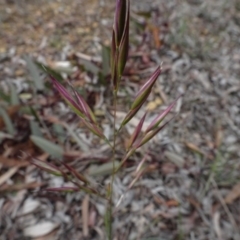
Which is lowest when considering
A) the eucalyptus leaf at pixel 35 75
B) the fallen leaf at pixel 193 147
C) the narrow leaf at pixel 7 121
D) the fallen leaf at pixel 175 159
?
the fallen leaf at pixel 175 159

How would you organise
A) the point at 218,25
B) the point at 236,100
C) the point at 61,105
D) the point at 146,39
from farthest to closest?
the point at 218,25 → the point at 146,39 → the point at 236,100 → the point at 61,105

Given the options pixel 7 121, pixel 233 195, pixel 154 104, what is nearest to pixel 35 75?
pixel 7 121

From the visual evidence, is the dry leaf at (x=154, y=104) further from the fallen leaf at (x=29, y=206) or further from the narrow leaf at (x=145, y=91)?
the narrow leaf at (x=145, y=91)

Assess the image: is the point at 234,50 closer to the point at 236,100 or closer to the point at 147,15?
the point at 236,100

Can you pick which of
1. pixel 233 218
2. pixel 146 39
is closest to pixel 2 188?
pixel 233 218

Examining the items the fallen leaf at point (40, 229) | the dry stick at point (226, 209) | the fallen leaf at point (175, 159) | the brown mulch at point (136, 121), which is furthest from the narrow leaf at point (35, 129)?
the dry stick at point (226, 209)

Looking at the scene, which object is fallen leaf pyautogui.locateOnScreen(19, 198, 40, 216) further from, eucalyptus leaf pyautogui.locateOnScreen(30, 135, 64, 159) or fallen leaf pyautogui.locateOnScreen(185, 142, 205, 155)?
fallen leaf pyautogui.locateOnScreen(185, 142, 205, 155)

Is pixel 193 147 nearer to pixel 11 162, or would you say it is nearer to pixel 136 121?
pixel 136 121

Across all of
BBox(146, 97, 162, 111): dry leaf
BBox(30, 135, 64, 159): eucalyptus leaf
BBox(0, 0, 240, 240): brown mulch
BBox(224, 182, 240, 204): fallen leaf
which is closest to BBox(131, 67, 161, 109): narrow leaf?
BBox(0, 0, 240, 240): brown mulch

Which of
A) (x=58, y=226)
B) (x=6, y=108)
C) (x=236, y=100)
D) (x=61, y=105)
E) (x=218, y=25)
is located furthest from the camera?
(x=218, y=25)
